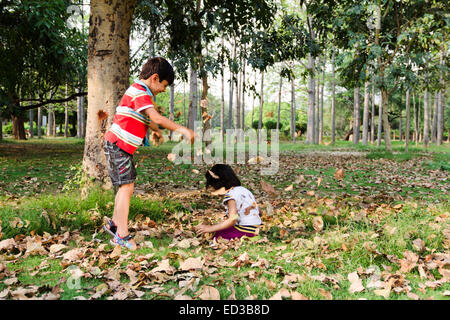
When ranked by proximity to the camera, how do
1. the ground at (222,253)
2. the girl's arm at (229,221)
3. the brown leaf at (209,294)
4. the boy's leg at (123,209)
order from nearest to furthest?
the brown leaf at (209,294) < the ground at (222,253) < the boy's leg at (123,209) < the girl's arm at (229,221)

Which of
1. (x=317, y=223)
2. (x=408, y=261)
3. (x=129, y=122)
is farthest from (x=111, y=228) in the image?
(x=408, y=261)

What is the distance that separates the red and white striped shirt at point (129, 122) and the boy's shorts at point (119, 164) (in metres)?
0.06

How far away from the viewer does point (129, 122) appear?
3373mm

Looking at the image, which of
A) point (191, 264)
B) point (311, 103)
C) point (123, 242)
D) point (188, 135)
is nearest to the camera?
point (191, 264)

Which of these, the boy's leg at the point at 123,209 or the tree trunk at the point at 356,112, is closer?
the boy's leg at the point at 123,209

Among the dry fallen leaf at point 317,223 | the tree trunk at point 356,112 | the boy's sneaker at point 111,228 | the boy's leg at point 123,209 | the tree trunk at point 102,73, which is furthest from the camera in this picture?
the tree trunk at point 356,112

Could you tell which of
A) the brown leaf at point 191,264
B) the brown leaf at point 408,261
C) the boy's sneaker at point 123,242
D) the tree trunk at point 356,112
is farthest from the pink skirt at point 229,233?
the tree trunk at point 356,112

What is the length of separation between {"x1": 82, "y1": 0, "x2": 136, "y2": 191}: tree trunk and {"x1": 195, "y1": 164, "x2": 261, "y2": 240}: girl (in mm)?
1927

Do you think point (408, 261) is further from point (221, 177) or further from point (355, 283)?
point (221, 177)

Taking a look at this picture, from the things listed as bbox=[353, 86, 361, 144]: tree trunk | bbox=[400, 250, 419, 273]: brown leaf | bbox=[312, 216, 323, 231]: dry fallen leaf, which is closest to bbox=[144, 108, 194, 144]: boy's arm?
bbox=[312, 216, 323, 231]: dry fallen leaf

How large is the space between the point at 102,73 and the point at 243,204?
278 cm

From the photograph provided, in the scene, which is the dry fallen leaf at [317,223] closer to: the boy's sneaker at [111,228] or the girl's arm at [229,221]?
the girl's arm at [229,221]

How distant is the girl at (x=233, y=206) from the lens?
11.9ft

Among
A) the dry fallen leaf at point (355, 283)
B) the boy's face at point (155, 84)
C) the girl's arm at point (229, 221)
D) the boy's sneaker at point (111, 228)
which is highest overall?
the boy's face at point (155, 84)
